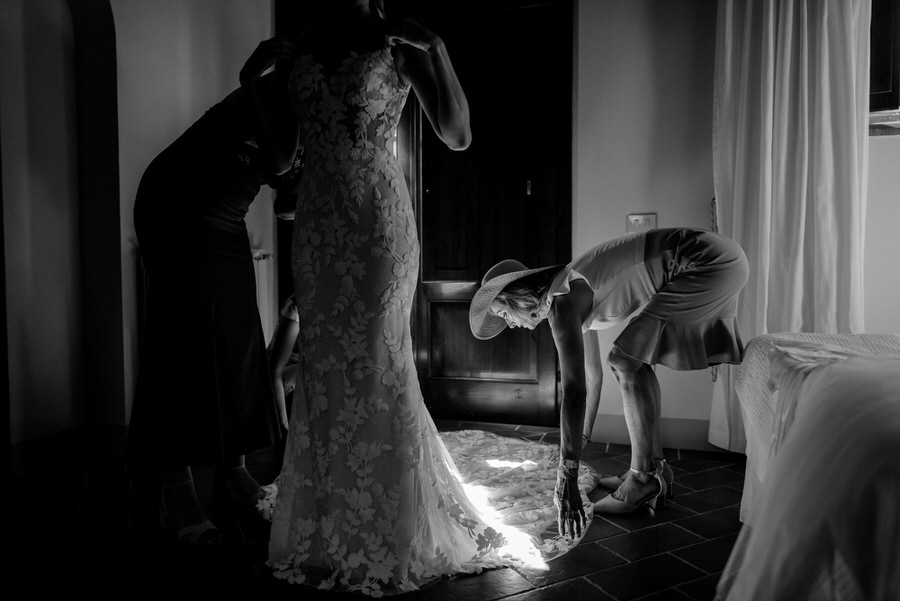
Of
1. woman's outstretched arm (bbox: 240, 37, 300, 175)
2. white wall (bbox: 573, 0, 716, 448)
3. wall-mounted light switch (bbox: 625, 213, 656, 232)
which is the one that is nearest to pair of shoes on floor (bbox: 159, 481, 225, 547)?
woman's outstretched arm (bbox: 240, 37, 300, 175)

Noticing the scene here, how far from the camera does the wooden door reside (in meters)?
4.21

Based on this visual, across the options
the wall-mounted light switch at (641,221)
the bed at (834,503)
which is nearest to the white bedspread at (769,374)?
the bed at (834,503)

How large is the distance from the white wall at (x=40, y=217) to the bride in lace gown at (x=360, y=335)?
193cm

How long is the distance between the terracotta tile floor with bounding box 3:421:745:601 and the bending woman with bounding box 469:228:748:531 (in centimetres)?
24

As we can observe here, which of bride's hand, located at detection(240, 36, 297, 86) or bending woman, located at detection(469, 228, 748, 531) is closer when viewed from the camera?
bride's hand, located at detection(240, 36, 297, 86)

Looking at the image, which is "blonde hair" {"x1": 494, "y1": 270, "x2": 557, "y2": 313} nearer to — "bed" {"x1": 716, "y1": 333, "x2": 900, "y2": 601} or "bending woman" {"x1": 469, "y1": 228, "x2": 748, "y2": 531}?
"bending woman" {"x1": 469, "y1": 228, "x2": 748, "y2": 531}

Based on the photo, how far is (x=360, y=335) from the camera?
6.41 ft

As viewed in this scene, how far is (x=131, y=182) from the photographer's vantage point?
11.4ft

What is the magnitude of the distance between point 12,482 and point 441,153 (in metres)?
3.10

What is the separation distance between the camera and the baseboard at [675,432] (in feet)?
11.8

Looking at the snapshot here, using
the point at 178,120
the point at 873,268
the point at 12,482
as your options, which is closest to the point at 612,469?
the point at 873,268

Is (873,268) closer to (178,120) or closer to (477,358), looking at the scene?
(477,358)

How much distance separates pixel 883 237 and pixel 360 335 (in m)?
2.96

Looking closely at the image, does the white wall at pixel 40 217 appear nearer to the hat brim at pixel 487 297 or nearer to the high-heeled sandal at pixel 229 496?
the high-heeled sandal at pixel 229 496
